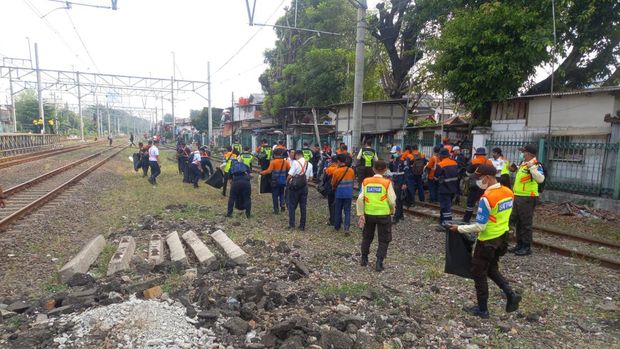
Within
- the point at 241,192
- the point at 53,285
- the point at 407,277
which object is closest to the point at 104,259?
the point at 53,285

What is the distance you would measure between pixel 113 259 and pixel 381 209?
413 cm

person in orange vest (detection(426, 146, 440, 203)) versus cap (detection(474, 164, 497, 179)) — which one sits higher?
cap (detection(474, 164, 497, 179))

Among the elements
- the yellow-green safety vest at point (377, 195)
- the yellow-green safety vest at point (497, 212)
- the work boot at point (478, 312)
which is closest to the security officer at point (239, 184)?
the yellow-green safety vest at point (377, 195)

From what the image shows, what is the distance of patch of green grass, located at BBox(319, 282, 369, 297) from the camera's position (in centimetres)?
535

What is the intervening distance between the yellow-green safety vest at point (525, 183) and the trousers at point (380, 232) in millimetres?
2699

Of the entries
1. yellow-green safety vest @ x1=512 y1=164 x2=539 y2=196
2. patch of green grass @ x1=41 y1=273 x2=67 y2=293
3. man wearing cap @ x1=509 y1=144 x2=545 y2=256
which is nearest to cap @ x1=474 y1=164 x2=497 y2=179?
man wearing cap @ x1=509 y1=144 x2=545 y2=256

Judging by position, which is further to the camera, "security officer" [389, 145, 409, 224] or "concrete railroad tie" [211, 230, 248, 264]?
"security officer" [389, 145, 409, 224]

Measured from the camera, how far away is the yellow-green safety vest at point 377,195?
20.1ft

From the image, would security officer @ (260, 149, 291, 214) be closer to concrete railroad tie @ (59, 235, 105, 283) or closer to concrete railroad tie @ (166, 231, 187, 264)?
concrete railroad tie @ (166, 231, 187, 264)

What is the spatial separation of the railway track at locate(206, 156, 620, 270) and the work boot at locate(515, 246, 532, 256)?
63cm

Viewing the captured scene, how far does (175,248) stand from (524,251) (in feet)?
20.3

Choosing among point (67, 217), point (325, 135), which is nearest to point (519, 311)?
point (67, 217)

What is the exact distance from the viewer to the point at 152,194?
13.6 m

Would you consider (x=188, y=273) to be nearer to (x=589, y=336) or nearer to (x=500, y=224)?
(x=500, y=224)
